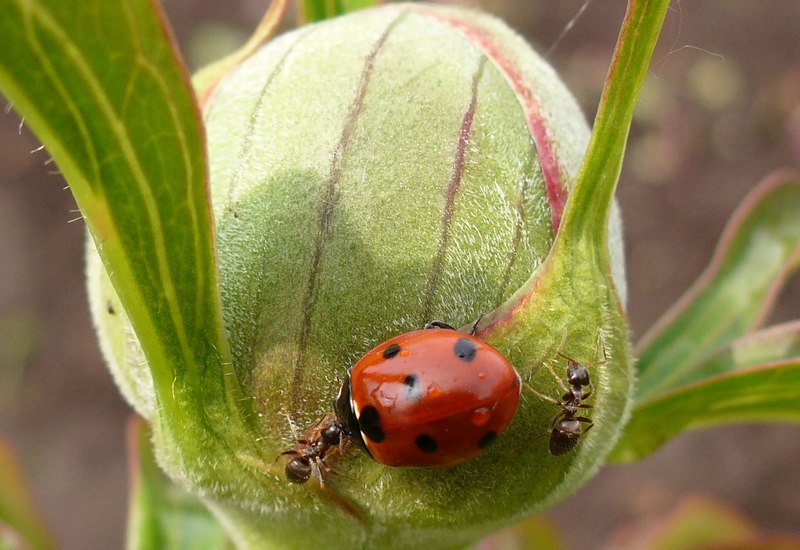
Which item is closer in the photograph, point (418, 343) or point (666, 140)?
point (418, 343)

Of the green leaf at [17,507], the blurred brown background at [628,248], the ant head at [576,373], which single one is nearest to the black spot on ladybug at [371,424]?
the ant head at [576,373]

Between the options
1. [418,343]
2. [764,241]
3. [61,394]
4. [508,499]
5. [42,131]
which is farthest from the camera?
[61,394]

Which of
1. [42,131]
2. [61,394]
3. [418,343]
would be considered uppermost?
[42,131]

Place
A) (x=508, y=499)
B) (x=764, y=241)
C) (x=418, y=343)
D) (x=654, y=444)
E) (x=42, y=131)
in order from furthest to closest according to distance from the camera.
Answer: (x=764, y=241) → (x=654, y=444) → (x=508, y=499) → (x=418, y=343) → (x=42, y=131)

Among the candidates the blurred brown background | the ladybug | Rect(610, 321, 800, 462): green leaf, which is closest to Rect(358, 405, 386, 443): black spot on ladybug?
the ladybug

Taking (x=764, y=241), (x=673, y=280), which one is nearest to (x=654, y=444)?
(x=764, y=241)

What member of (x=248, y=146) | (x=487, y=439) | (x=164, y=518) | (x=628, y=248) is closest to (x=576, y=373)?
(x=487, y=439)

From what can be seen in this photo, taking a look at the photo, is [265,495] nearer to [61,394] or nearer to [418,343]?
[418,343]

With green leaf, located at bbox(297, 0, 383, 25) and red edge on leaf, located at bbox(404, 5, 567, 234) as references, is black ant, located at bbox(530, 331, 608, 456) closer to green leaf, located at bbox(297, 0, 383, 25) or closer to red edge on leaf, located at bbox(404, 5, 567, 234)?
red edge on leaf, located at bbox(404, 5, 567, 234)
